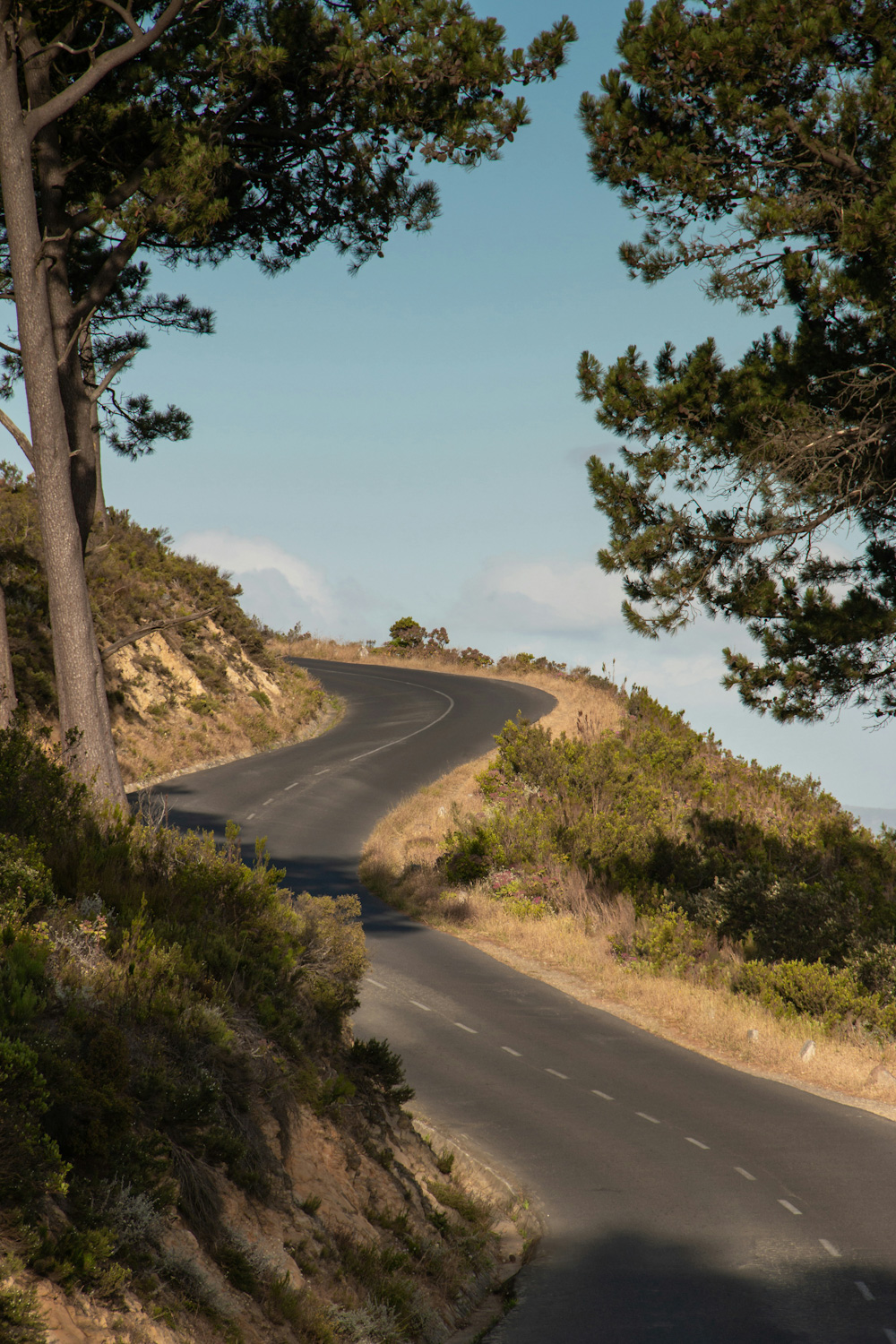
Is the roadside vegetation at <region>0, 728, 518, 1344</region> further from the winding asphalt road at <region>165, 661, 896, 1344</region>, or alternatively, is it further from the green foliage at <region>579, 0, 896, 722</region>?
the green foliage at <region>579, 0, 896, 722</region>

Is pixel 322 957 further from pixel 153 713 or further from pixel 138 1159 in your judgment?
pixel 153 713

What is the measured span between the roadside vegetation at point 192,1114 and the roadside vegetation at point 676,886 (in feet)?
22.5

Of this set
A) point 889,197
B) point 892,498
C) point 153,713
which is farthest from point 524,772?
point 889,197

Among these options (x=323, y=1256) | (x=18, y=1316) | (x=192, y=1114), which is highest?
(x=192, y=1114)

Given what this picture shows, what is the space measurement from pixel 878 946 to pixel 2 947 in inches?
495

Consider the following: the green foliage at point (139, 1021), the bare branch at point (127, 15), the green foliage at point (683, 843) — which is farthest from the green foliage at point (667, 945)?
the bare branch at point (127, 15)

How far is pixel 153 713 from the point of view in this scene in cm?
2705

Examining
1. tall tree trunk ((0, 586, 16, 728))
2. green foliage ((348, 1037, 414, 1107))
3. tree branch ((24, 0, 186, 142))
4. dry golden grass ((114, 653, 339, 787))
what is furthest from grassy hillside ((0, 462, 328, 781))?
green foliage ((348, 1037, 414, 1107))

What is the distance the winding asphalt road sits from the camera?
6.64 m

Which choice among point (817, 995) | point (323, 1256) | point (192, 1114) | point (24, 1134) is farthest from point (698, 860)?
point (24, 1134)

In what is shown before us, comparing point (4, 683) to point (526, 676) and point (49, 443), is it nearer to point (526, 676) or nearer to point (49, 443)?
point (49, 443)

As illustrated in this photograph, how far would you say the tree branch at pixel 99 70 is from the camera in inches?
466

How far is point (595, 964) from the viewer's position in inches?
657

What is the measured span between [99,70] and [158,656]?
1838cm
